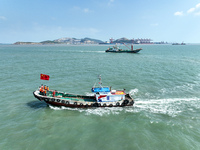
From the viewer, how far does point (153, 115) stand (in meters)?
23.5

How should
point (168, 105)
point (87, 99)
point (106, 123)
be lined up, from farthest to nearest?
point (87, 99)
point (168, 105)
point (106, 123)

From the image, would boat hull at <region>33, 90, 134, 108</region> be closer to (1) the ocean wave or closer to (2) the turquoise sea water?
(2) the turquoise sea water

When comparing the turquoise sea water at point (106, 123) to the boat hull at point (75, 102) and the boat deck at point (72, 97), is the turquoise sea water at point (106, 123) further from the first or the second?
the boat deck at point (72, 97)

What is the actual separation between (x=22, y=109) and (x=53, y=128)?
8.89 meters

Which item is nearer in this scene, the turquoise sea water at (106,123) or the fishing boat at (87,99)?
the turquoise sea water at (106,123)

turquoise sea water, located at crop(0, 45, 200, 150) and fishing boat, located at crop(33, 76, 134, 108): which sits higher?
fishing boat, located at crop(33, 76, 134, 108)

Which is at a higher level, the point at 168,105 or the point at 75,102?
the point at 75,102

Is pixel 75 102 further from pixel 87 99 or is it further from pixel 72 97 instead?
pixel 87 99

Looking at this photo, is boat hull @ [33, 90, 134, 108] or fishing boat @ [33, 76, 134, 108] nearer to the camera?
boat hull @ [33, 90, 134, 108]

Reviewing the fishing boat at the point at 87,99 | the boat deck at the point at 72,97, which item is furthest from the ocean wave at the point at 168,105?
the boat deck at the point at 72,97

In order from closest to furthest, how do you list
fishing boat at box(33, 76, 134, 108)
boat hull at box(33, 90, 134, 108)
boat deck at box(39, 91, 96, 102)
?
boat hull at box(33, 90, 134, 108), fishing boat at box(33, 76, 134, 108), boat deck at box(39, 91, 96, 102)

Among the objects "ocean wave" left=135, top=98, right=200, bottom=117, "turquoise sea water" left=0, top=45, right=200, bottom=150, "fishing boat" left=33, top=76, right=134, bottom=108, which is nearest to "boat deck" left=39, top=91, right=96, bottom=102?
"fishing boat" left=33, top=76, right=134, bottom=108

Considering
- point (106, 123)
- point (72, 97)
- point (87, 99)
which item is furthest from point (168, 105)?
point (72, 97)

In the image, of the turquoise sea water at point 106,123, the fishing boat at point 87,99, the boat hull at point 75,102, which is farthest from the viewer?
the fishing boat at point 87,99
